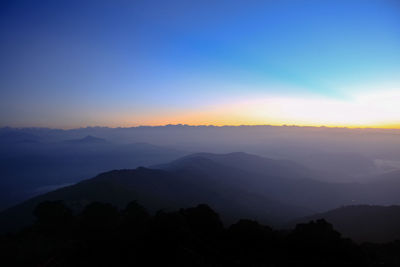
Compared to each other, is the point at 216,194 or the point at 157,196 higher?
the point at 157,196

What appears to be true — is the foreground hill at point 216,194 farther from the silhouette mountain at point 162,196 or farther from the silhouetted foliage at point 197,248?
the silhouetted foliage at point 197,248

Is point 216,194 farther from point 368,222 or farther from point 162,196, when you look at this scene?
point 368,222

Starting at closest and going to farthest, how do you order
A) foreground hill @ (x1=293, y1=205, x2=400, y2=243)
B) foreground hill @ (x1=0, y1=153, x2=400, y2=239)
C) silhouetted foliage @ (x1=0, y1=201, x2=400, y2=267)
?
silhouetted foliage @ (x1=0, y1=201, x2=400, y2=267)
foreground hill @ (x1=293, y1=205, x2=400, y2=243)
foreground hill @ (x1=0, y1=153, x2=400, y2=239)

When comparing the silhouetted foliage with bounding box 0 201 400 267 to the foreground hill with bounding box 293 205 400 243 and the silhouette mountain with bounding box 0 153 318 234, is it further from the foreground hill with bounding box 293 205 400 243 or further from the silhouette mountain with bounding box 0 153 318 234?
the silhouette mountain with bounding box 0 153 318 234

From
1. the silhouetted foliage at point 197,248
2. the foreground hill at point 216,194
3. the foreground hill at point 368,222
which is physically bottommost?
the foreground hill at point 216,194

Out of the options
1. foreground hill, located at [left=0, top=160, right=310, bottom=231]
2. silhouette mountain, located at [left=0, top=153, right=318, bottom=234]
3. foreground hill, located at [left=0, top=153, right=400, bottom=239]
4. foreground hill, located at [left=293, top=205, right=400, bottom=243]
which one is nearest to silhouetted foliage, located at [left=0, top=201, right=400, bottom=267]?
foreground hill, located at [left=293, top=205, right=400, bottom=243]

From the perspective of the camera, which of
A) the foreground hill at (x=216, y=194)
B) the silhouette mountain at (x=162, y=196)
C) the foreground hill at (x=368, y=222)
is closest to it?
the foreground hill at (x=368, y=222)

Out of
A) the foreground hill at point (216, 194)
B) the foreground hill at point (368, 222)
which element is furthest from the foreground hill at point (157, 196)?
the foreground hill at point (368, 222)

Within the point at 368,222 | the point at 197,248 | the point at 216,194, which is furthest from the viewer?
the point at 216,194

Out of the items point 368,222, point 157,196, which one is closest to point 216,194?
point 157,196
